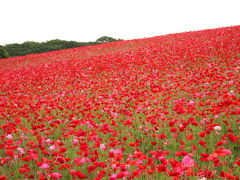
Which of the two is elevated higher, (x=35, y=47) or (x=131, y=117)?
(x=35, y=47)

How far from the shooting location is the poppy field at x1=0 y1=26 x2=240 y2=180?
10.8 feet

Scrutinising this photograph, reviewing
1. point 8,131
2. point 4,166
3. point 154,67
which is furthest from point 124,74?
point 4,166

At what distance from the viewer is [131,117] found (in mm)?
5941

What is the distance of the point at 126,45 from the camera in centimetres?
2291

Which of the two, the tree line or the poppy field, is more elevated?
the tree line

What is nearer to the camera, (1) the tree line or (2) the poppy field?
(2) the poppy field

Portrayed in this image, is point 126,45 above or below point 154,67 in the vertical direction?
above

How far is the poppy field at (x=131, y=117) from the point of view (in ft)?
10.8

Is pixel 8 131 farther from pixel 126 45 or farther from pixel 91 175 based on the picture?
pixel 126 45

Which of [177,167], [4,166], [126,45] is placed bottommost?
[4,166]

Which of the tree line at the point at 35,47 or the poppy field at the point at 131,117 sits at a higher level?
the tree line at the point at 35,47

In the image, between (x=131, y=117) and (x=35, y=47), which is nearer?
(x=131, y=117)

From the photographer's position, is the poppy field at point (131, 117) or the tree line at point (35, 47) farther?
the tree line at point (35, 47)

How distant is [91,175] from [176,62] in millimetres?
10579
